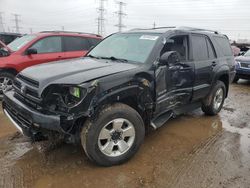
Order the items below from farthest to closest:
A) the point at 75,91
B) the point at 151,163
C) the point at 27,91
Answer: the point at 151,163, the point at 27,91, the point at 75,91

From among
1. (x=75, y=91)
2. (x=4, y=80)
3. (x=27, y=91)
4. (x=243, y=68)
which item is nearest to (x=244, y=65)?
(x=243, y=68)

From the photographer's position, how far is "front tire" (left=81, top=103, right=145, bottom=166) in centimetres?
303

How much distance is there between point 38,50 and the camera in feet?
22.3

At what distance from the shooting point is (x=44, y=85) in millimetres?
2979

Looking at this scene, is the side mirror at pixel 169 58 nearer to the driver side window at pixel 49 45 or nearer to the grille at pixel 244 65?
the driver side window at pixel 49 45

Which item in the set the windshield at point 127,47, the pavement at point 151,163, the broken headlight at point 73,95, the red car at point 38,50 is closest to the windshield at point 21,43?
the red car at point 38,50

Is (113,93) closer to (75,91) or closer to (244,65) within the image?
(75,91)

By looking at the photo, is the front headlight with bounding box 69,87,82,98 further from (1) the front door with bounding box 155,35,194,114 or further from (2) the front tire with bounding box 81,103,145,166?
(1) the front door with bounding box 155,35,194,114

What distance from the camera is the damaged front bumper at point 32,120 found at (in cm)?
284

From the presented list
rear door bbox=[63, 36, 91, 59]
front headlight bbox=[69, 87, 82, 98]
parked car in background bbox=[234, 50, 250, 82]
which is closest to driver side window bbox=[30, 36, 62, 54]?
rear door bbox=[63, 36, 91, 59]

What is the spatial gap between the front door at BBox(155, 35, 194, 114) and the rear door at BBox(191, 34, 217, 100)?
21 cm

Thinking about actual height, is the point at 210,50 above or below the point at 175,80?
above

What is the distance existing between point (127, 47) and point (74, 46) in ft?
12.2

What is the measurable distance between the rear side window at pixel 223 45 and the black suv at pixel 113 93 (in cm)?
105
